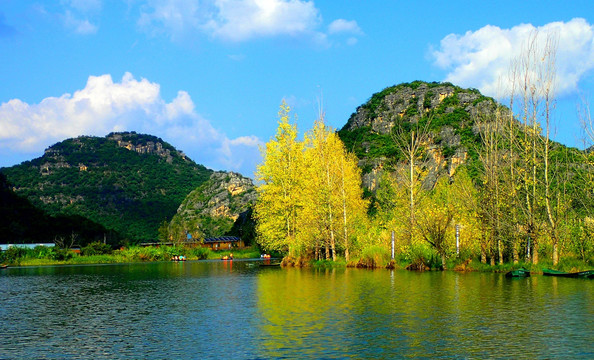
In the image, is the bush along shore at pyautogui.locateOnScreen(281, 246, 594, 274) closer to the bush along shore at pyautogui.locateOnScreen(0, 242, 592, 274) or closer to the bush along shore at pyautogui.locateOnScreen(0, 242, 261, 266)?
the bush along shore at pyautogui.locateOnScreen(0, 242, 592, 274)

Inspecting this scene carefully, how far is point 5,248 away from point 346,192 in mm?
64109

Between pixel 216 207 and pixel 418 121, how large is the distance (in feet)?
268

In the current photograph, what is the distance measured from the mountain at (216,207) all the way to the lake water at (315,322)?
131 metres

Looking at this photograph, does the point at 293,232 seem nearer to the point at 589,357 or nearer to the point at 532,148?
the point at 532,148

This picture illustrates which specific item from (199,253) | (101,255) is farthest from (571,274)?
(199,253)

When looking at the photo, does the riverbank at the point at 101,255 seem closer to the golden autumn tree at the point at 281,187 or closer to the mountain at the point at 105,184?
the mountain at the point at 105,184

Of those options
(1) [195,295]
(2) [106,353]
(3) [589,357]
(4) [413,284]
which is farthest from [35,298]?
(3) [589,357]

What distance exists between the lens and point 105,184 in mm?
157375

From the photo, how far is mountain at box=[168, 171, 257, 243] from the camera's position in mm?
167962

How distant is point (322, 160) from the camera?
5681 centimetres

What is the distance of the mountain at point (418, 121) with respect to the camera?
13325cm

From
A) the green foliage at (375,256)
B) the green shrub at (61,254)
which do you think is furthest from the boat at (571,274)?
the green shrub at (61,254)

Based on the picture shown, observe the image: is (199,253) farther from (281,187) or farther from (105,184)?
(105,184)

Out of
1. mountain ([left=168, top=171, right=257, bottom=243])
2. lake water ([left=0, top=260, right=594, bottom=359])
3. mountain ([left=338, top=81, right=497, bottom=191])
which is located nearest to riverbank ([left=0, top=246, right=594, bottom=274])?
lake water ([left=0, top=260, right=594, bottom=359])
